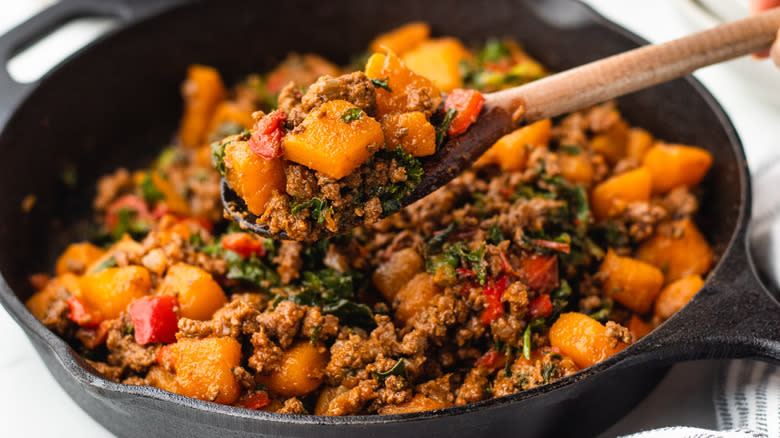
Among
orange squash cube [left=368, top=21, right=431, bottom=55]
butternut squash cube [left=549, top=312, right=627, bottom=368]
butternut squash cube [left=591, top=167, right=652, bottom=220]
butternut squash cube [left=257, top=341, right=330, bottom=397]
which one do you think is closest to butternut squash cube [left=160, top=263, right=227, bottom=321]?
butternut squash cube [left=257, top=341, right=330, bottom=397]

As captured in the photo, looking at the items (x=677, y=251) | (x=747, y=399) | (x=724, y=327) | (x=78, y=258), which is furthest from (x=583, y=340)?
(x=78, y=258)

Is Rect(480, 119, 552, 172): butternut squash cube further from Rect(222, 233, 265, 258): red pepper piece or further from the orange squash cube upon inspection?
the orange squash cube

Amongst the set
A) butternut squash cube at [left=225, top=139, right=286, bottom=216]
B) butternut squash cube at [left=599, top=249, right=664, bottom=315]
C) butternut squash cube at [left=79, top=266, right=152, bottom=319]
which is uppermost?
butternut squash cube at [left=225, top=139, right=286, bottom=216]

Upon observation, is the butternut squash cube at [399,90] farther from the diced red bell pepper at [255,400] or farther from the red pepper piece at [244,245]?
the diced red bell pepper at [255,400]

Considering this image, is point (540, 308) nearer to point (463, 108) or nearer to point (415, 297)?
point (415, 297)

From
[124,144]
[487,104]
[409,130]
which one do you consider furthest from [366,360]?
[124,144]

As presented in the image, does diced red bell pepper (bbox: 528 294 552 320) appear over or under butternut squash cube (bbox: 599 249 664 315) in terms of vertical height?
over

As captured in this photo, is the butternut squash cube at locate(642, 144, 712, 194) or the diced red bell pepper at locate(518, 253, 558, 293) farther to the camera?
the butternut squash cube at locate(642, 144, 712, 194)
